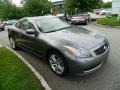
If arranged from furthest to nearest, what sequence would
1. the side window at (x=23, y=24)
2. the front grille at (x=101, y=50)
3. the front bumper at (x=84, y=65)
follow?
the side window at (x=23, y=24)
the front grille at (x=101, y=50)
the front bumper at (x=84, y=65)

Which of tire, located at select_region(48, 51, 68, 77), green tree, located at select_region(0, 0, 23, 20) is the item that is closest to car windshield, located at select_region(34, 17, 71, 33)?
tire, located at select_region(48, 51, 68, 77)

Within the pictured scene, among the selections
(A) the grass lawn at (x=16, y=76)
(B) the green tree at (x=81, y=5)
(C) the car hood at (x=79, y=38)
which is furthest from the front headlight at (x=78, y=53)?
(B) the green tree at (x=81, y=5)

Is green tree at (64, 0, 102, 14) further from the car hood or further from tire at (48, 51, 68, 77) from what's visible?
tire at (48, 51, 68, 77)

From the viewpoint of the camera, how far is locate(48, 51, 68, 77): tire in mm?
4184

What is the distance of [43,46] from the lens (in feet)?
15.6

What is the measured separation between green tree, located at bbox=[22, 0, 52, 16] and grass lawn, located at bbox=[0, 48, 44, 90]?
93.9 ft

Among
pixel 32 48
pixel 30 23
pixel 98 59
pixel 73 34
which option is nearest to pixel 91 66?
pixel 98 59

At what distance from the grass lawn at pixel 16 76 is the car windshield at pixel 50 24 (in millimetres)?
1307

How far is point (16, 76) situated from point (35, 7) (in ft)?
99.7

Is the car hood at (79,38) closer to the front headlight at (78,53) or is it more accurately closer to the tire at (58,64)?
the front headlight at (78,53)

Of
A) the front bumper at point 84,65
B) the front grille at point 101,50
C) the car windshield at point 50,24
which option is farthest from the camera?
the car windshield at point 50,24

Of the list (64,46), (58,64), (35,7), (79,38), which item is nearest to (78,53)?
(64,46)

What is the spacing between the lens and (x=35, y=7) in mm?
33438

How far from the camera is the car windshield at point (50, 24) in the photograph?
5.19 m
